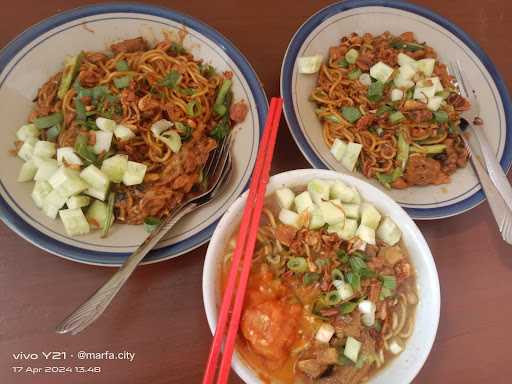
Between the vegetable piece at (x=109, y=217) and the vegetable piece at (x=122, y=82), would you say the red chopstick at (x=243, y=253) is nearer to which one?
the vegetable piece at (x=109, y=217)

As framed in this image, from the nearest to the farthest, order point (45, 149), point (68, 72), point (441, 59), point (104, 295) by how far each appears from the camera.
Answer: point (104, 295), point (45, 149), point (68, 72), point (441, 59)

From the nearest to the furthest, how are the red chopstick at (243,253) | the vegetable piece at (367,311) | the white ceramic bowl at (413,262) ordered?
the red chopstick at (243,253) → the white ceramic bowl at (413,262) → the vegetable piece at (367,311)

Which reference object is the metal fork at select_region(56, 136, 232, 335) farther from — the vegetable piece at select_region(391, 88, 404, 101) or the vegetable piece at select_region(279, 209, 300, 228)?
the vegetable piece at select_region(391, 88, 404, 101)

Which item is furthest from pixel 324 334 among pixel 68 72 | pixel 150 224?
pixel 68 72

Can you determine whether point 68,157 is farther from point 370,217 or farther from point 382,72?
point 382,72

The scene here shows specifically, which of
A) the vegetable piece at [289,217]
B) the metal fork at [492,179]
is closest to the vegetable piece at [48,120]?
the vegetable piece at [289,217]
